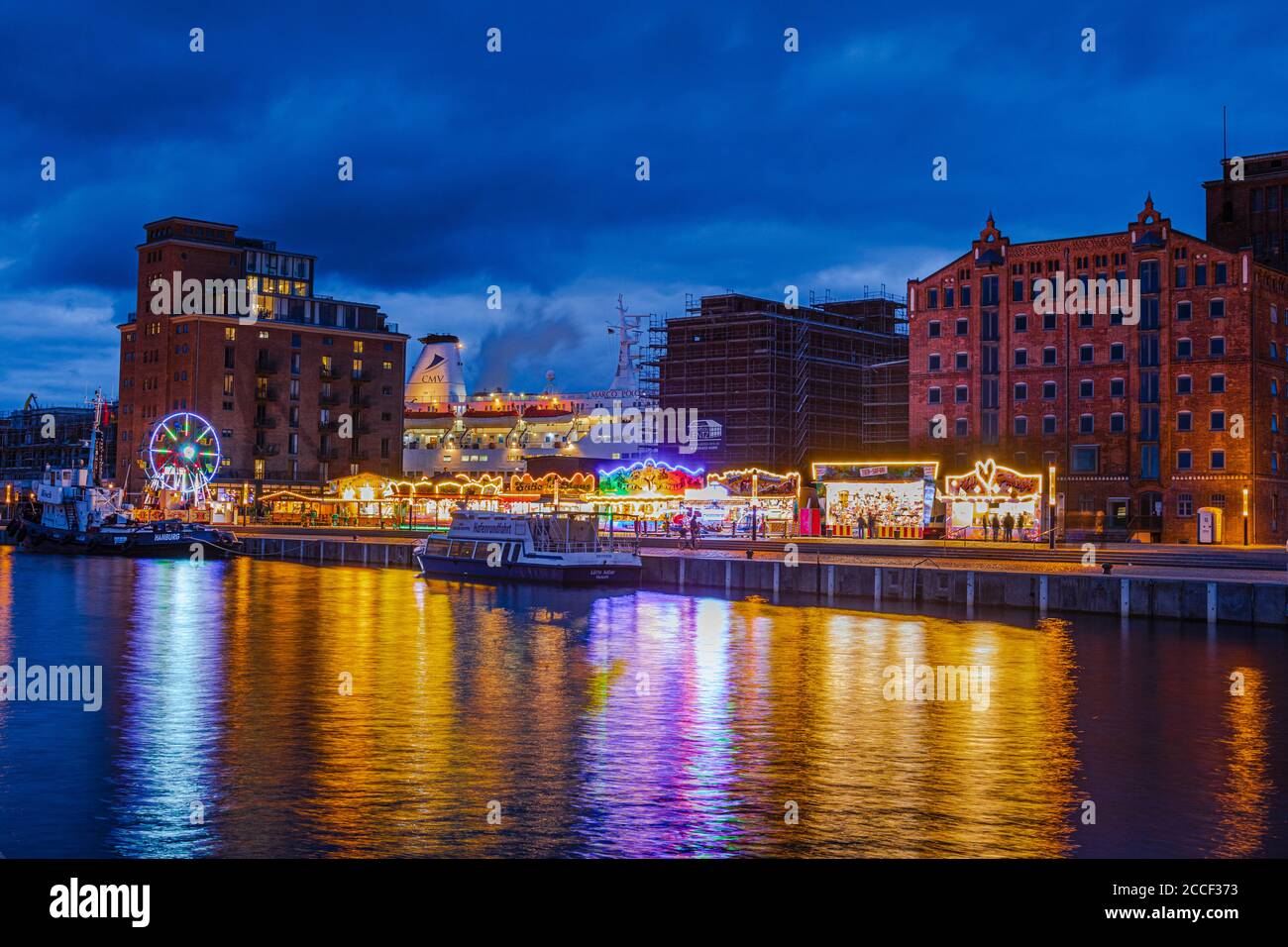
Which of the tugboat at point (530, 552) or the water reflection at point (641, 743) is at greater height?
the tugboat at point (530, 552)

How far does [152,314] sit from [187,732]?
12623cm

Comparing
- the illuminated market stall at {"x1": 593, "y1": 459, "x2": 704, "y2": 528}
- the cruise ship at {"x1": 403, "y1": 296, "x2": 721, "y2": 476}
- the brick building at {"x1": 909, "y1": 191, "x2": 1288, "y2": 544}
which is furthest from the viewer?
the cruise ship at {"x1": 403, "y1": 296, "x2": 721, "y2": 476}

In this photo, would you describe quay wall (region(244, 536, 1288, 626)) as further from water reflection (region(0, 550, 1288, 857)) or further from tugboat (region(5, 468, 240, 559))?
tugboat (region(5, 468, 240, 559))

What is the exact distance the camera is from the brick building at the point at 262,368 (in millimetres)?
137875

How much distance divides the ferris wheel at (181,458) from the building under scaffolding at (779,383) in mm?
48340

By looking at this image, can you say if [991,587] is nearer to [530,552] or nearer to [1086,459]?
[530,552]

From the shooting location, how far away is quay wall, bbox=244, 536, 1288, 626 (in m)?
45.2

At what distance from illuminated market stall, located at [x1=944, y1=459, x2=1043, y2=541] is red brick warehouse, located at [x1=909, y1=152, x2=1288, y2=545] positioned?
3.65m

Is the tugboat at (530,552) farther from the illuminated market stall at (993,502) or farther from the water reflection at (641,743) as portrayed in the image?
the illuminated market stall at (993,502)

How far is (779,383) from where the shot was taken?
13150 centimetres

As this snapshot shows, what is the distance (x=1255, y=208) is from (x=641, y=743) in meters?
100.0

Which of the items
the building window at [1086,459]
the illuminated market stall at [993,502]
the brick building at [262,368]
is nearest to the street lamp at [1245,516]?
the building window at [1086,459]

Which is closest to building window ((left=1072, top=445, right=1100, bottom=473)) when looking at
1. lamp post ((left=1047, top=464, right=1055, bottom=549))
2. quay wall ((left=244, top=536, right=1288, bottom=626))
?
lamp post ((left=1047, top=464, right=1055, bottom=549))
